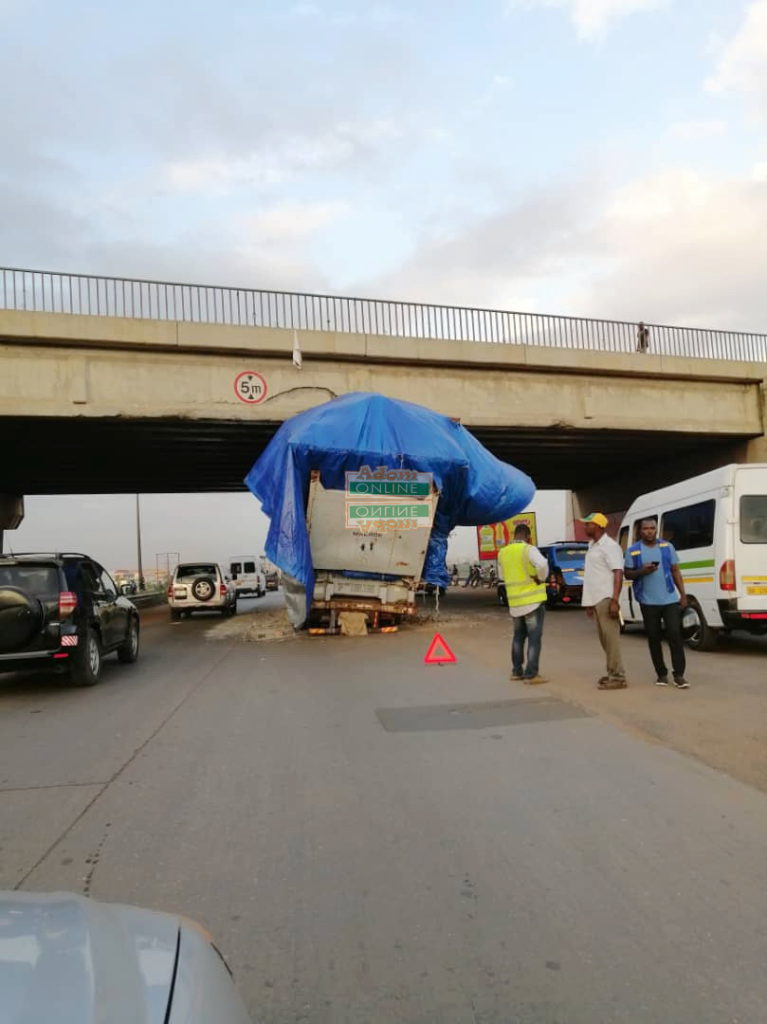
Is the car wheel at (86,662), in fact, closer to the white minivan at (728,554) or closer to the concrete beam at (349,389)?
the white minivan at (728,554)

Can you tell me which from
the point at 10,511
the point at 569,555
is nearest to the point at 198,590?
the point at 10,511

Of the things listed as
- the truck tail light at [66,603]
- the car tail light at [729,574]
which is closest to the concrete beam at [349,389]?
the truck tail light at [66,603]

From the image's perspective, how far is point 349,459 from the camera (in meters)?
13.2

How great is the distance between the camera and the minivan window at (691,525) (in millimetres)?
10788

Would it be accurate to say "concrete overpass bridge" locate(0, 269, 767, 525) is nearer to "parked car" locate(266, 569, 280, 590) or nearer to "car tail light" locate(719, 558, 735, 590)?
"car tail light" locate(719, 558, 735, 590)

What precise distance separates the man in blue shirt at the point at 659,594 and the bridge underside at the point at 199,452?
11.6m

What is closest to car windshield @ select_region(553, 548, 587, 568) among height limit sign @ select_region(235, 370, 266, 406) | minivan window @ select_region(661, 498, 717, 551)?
minivan window @ select_region(661, 498, 717, 551)

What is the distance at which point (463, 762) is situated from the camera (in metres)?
5.52

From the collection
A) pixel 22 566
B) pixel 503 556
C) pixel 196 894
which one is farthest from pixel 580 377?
pixel 196 894

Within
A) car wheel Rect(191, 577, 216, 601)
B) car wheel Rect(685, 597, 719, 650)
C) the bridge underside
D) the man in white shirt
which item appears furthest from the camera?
car wheel Rect(191, 577, 216, 601)

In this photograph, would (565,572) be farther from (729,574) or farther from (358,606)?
(729,574)

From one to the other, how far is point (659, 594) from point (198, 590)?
18431 millimetres

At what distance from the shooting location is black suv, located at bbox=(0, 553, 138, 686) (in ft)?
28.1

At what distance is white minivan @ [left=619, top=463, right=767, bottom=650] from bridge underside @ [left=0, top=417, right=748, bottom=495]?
30.6 feet
